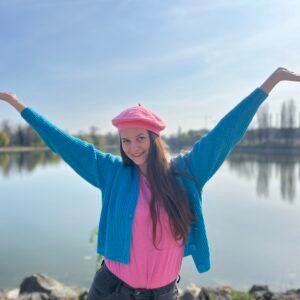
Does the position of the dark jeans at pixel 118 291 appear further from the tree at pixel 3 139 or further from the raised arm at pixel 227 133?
the tree at pixel 3 139

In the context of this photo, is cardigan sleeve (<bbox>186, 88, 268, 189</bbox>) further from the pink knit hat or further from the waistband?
the waistband

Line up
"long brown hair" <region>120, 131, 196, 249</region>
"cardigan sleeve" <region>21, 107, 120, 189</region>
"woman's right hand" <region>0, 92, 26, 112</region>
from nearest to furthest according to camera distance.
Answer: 1. "long brown hair" <region>120, 131, 196, 249</region>
2. "cardigan sleeve" <region>21, 107, 120, 189</region>
3. "woman's right hand" <region>0, 92, 26, 112</region>

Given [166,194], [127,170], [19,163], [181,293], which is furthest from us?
[19,163]

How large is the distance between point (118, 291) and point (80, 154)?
25.9 inches

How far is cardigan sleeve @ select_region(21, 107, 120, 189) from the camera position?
1715 millimetres

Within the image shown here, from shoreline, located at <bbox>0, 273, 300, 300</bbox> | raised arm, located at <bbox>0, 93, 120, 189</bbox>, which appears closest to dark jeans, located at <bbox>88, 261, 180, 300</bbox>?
raised arm, located at <bbox>0, 93, 120, 189</bbox>

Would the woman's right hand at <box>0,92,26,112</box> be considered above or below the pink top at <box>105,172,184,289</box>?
above

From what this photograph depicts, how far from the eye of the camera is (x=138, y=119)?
1562 mm

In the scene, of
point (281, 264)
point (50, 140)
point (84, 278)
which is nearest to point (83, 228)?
point (84, 278)

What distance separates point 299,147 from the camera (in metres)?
44.8

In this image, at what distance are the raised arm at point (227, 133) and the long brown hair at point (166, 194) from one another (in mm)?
119

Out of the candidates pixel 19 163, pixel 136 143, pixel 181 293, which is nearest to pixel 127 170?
pixel 136 143

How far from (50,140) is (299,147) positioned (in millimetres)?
47148

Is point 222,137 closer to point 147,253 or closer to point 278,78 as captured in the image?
point 278,78
